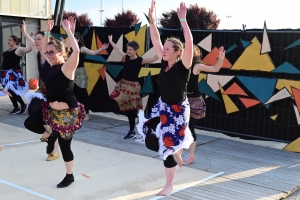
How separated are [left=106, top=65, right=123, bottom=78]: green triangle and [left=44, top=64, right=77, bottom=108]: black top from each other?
445 cm

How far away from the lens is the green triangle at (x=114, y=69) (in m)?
8.76

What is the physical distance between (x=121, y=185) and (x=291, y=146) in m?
3.20

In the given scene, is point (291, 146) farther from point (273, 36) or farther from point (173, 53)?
point (173, 53)

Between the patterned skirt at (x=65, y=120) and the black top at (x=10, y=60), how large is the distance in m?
4.42

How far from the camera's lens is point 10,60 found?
27.7 ft

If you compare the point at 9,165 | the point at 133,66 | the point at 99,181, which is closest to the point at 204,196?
the point at 99,181

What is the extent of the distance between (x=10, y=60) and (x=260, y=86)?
5196 millimetres

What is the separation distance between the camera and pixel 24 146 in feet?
20.3

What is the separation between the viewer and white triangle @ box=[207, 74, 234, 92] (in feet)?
23.2

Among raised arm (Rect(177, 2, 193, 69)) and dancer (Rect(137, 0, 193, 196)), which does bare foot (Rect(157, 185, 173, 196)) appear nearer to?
dancer (Rect(137, 0, 193, 196))

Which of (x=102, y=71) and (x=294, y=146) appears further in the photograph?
(x=102, y=71)

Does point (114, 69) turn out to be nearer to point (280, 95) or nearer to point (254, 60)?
point (254, 60)

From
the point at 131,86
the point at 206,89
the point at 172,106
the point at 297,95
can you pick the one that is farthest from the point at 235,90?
the point at 172,106

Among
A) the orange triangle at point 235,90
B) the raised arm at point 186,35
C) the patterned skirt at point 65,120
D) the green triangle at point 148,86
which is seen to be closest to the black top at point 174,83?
the raised arm at point 186,35
